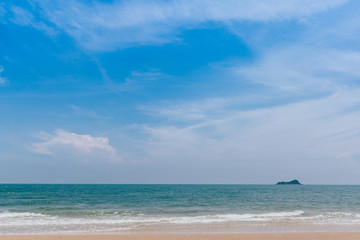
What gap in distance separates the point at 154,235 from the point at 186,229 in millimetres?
2876

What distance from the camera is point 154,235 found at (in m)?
16.6

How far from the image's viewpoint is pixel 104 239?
15.4 meters

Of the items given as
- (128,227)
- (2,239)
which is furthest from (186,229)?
(2,239)

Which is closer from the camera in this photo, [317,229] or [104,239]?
[104,239]

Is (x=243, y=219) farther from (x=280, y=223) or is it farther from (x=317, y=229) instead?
(x=317, y=229)

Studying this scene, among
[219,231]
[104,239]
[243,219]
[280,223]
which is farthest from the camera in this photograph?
[243,219]

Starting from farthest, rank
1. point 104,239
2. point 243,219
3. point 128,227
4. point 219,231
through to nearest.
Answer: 1. point 243,219
2. point 128,227
3. point 219,231
4. point 104,239

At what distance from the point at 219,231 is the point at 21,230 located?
12.9m

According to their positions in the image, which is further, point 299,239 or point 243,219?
point 243,219

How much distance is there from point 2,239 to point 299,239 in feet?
52.8

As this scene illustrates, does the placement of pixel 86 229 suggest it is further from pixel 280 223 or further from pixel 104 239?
pixel 280 223

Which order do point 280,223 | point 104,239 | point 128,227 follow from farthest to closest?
point 280,223, point 128,227, point 104,239

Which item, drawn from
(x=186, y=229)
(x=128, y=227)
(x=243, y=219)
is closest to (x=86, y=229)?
(x=128, y=227)

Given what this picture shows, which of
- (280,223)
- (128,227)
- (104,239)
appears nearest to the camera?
(104,239)
